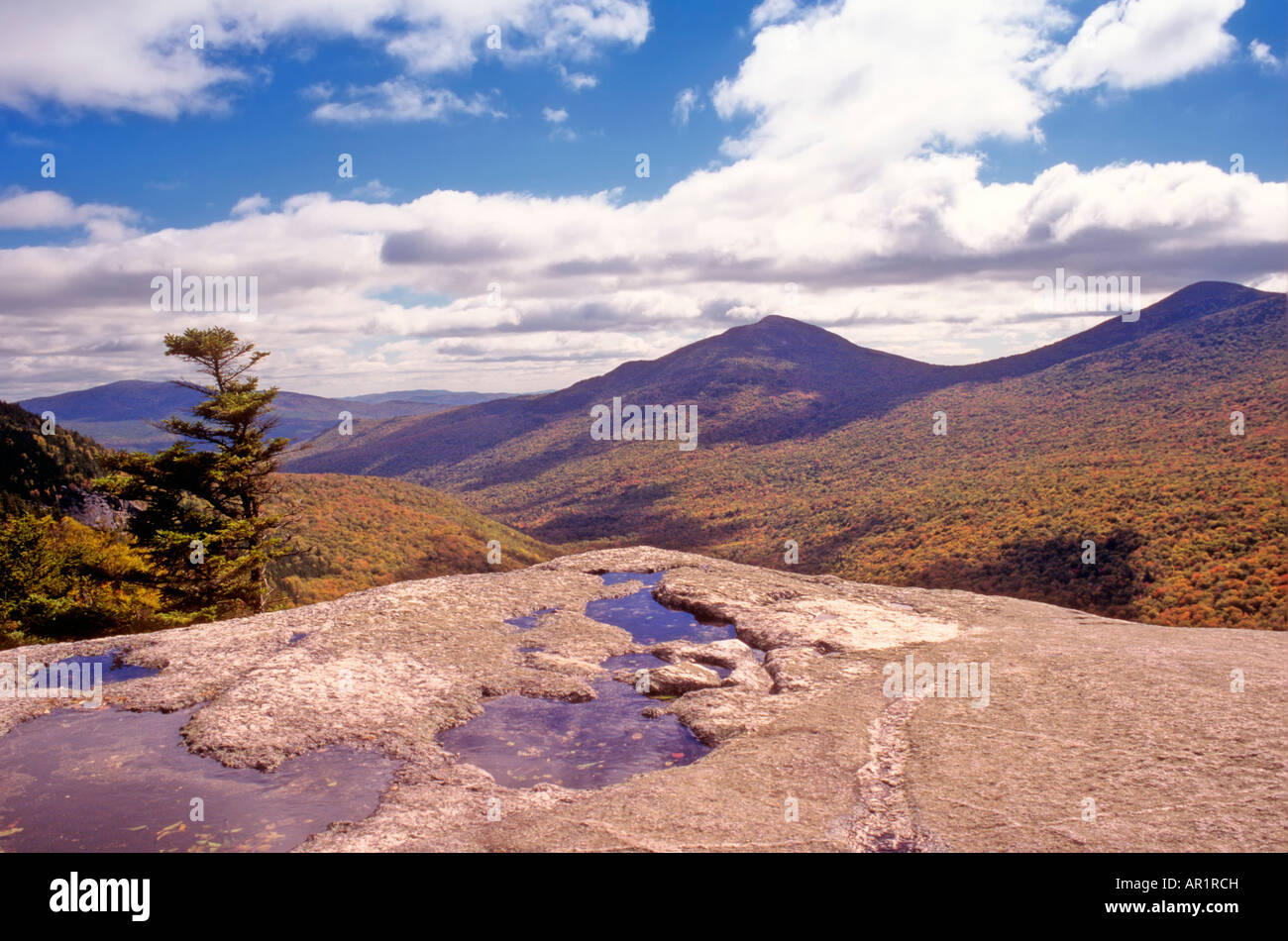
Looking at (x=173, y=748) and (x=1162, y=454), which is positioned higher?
(x=1162, y=454)

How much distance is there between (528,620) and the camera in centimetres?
1518

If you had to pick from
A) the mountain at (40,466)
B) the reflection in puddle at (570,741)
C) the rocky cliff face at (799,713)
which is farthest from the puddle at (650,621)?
the mountain at (40,466)

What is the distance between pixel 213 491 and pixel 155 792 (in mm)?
18535

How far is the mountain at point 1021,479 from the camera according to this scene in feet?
138

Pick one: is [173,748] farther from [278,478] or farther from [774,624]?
[278,478]

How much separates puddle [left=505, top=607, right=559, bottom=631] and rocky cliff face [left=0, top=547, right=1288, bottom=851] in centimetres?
22

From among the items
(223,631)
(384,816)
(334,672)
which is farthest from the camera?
(223,631)

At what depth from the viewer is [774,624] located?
14.6 metres

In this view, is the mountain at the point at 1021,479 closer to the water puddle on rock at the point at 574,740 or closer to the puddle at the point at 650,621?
the puddle at the point at 650,621

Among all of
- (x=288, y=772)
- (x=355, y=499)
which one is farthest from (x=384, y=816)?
(x=355, y=499)

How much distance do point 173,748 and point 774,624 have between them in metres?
10.8

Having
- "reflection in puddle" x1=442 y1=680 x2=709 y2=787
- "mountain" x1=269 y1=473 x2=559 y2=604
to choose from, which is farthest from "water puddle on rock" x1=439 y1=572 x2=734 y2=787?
"mountain" x1=269 y1=473 x2=559 y2=604

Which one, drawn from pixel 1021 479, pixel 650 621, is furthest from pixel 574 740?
pixel 1021 479

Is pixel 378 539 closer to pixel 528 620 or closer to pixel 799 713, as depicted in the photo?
pixel 528 620
